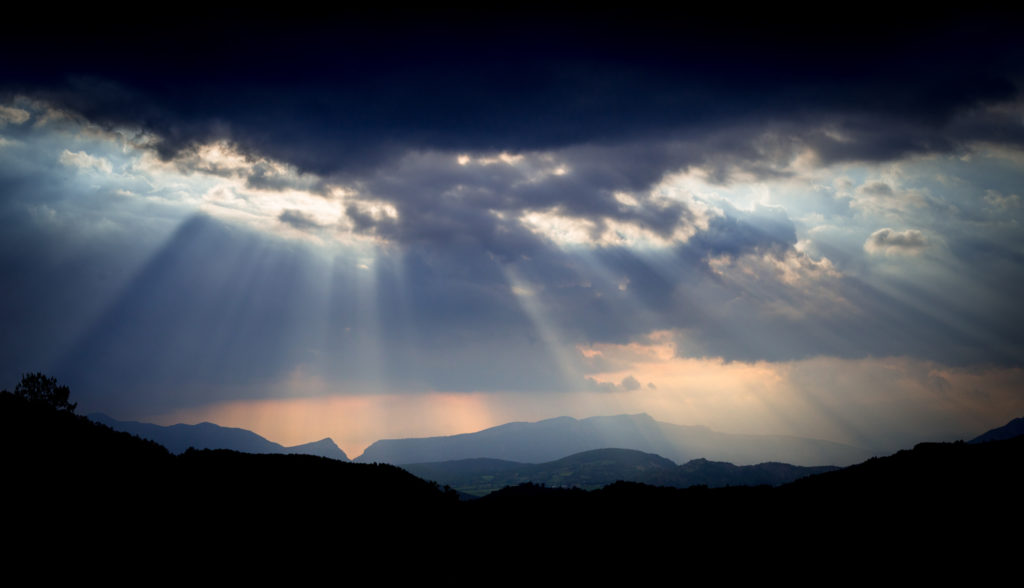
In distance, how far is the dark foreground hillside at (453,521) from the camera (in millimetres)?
42156

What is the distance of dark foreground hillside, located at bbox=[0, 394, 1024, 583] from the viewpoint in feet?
138

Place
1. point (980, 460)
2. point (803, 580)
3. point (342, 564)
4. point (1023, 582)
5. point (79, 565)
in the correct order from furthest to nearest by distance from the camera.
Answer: point (980, 460)
point (342, 564)
point (803, 580)
point (79, 565)
point (1023, 582)

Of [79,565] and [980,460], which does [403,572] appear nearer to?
[79,565]

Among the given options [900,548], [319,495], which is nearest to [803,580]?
[900,548]

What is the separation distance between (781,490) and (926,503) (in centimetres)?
1706

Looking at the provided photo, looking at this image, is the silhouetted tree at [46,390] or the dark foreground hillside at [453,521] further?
the silhouetted tree at [46,390]

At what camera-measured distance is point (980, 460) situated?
54.8 m

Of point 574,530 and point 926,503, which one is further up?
point 926,503

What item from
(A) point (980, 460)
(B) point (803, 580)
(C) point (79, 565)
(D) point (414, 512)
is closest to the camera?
(C) point (79, 565)

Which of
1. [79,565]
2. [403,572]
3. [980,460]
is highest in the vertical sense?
[980,460]

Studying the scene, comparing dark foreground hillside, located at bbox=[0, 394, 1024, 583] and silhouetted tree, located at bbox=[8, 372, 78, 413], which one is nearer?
dark foreground hillside, located at bbox=[0, 394, 1024, 583]

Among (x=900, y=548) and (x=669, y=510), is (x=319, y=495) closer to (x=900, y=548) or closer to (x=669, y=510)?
(x=669, y=510)

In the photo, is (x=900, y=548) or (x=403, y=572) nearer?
(x=900, y=548)

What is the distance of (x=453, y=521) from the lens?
64.3m
